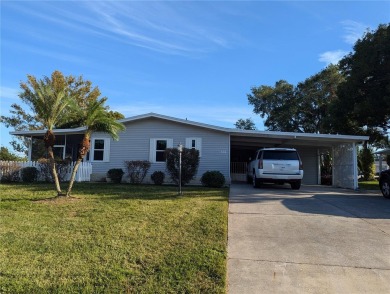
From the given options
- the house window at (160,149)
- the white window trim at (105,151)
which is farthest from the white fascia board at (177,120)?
the white window trim at (105,151)

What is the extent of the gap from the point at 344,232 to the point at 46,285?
515 cm

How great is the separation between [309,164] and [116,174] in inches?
498

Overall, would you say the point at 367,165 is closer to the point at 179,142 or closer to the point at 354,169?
the point at 354,169

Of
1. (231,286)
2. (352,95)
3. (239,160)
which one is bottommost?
(231,286)

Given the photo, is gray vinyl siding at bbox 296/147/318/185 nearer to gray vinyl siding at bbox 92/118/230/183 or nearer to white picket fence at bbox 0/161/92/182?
gray vinyl siding at bbox 92/118/230/183

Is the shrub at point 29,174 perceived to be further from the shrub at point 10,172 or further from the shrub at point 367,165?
the shrub at point 367,165

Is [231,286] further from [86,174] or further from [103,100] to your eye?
[86,174]

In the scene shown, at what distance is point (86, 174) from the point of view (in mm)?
18078

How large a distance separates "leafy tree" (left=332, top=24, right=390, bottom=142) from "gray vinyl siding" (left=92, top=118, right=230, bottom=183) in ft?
28.6

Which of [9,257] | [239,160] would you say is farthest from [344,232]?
[239,160]

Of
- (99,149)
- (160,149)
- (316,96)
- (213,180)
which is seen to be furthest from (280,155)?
(316,96)

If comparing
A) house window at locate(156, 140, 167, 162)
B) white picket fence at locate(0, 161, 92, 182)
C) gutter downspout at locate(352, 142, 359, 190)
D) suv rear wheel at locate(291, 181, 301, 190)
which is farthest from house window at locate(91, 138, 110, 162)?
gutter downspout at locate(352, 142, 359, 190)

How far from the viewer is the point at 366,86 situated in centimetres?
2062

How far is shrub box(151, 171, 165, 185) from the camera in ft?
54.3
